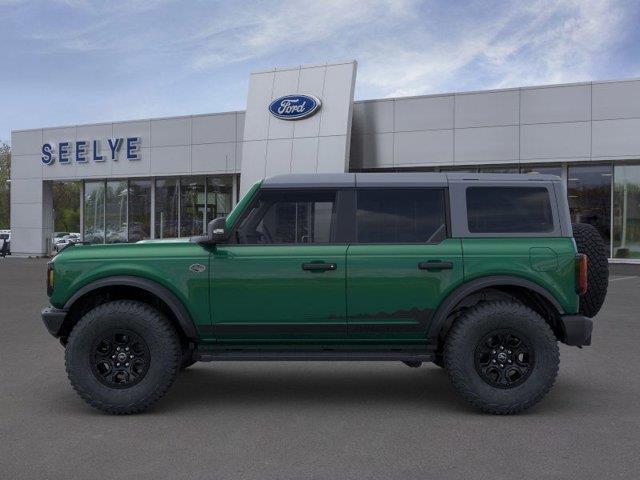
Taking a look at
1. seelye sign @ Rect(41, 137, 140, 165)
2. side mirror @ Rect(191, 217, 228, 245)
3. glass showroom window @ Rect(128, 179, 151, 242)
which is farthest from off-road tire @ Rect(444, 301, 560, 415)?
glass showroom window @ Rect(128, 179, 151, 242)

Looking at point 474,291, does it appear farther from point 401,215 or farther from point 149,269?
point 149,269

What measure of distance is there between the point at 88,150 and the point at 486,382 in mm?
29365

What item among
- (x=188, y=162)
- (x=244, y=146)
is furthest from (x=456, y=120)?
(x=188, y=162)

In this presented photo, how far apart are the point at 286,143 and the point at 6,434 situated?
2086 centimetres

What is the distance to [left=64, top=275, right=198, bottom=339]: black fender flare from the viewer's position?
5.71m

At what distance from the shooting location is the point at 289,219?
231 inches

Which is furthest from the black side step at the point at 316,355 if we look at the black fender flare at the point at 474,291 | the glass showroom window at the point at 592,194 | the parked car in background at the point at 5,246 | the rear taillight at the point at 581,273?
the parked car in background at the point at 5,246

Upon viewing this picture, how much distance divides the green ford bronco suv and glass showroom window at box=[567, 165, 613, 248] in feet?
65.7

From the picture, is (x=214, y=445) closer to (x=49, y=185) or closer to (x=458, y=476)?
(x=458, y=476)

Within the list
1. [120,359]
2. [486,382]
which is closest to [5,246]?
[120,359]

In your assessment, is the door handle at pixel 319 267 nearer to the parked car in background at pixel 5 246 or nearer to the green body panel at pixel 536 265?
the green body panel at pixel 536 265

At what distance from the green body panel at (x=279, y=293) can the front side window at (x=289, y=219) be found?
0.41 ft

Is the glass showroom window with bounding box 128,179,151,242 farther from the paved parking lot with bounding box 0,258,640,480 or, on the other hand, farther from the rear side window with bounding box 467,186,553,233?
the rear side window with bounding box 467,186,553,233

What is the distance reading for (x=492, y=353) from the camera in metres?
5.70
